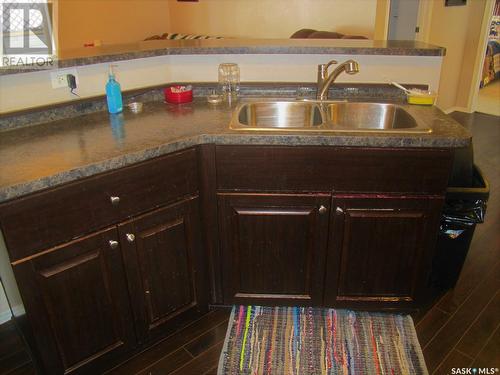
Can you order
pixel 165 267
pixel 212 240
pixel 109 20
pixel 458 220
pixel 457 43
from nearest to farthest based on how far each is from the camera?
1. pixel 165 267
2. pixel 212 240
3. pixel 458 220
4. pixel 457 43
5. pixel 109 20

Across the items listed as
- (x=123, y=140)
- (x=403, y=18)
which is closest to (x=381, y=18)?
(x=403, y=18)

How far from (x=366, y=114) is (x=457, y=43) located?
383cm

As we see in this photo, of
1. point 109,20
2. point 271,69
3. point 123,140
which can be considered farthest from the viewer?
point 109,20

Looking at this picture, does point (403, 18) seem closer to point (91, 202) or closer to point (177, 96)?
point (177, 96)

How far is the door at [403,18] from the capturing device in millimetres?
5199

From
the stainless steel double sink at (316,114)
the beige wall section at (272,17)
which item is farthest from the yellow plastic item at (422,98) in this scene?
the beige wall section at (272,17)

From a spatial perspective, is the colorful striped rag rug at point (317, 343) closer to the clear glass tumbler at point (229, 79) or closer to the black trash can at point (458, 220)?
the black trash can at point (458, 220)

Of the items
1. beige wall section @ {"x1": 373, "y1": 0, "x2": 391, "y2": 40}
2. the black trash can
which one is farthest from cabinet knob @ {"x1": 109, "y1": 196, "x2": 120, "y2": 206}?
beige wall section @ {"x1": 373, "y1": 0, "x2": 391, "y2": 40}

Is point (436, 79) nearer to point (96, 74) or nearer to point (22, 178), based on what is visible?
point (96, 74)

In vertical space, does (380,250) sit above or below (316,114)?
below

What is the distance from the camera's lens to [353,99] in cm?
204

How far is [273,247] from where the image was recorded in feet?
5.71

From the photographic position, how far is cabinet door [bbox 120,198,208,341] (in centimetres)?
150

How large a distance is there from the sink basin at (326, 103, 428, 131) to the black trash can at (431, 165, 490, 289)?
16.6 inches
